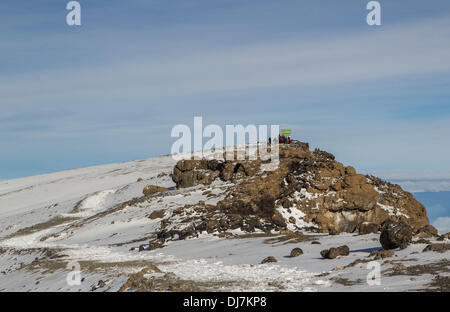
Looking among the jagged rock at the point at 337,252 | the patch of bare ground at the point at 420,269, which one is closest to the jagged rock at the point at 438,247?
the patch of bare ground at the point at 420,269

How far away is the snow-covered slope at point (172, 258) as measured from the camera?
541 inches

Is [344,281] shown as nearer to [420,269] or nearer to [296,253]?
[420,269]

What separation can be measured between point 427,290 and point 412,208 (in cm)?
2391

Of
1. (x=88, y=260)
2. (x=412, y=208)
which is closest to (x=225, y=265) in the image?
(x=88, y=260)

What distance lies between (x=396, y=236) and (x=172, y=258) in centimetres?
932

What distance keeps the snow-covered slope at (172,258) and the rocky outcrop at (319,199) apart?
9.41ft

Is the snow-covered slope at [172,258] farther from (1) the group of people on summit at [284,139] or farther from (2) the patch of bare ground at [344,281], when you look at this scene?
(1) the group of people on summit at [284,139]

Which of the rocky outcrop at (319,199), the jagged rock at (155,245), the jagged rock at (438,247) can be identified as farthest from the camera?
the rocky outcrop at (319,199)

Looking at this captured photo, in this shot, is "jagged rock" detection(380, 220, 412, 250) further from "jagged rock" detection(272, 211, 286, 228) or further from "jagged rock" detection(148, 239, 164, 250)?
"jagged rock" detection(148, 239, 164, 250)

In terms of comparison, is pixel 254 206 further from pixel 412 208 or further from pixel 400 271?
pixel 400 271

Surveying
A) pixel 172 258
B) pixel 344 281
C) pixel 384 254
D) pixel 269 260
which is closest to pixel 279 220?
pixel 172 258

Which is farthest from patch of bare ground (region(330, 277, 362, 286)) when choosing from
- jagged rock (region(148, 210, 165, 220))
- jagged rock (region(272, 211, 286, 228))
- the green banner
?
the green banner

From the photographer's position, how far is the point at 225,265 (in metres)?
18.2

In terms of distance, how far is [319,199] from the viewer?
102 feet
